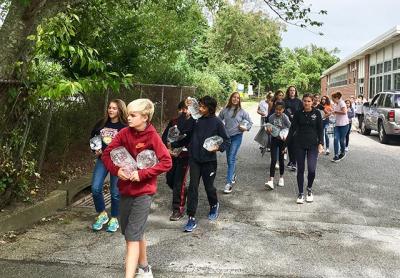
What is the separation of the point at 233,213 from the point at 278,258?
6.71ft

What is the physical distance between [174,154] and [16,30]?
259cm

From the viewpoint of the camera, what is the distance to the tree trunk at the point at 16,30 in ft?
19.9

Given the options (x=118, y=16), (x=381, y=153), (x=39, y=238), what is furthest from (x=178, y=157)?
(x=381, y=153)

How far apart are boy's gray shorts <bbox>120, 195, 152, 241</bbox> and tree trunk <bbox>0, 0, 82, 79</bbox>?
277 cm

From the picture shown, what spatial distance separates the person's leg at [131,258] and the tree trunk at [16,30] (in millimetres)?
3048

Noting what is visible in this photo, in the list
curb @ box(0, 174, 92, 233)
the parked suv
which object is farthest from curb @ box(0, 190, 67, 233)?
the parked suv

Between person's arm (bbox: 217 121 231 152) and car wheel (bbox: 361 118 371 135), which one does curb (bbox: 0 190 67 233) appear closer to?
person's arm (bbox: 217 121 231 152)

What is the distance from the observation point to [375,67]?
32.1 m

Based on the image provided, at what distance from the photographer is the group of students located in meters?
4.37

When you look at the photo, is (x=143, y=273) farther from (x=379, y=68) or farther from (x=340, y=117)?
(x=379, y=68)

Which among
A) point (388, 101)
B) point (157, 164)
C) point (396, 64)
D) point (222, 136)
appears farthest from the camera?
point (396, 64)

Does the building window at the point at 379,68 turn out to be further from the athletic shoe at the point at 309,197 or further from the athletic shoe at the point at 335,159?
the athletic shoe at the point at 309,197

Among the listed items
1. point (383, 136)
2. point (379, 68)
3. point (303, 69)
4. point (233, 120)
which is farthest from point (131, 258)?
point (303, 69)

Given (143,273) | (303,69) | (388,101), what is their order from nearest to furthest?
(143,273) < (388,101) < (303,69)
